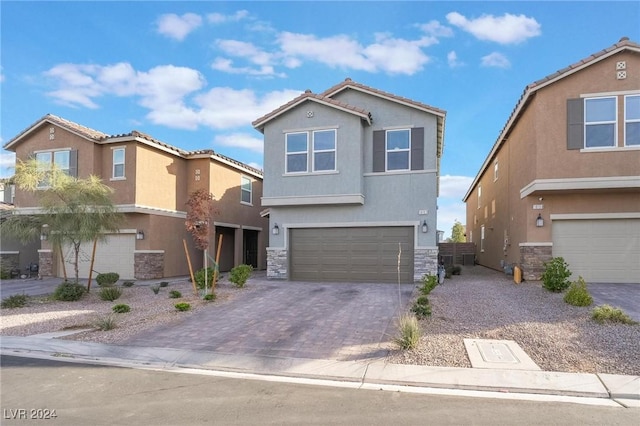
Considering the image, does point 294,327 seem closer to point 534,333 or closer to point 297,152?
point 534,333

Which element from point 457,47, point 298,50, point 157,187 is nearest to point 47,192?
point 157,187

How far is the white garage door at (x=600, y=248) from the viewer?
13391 mm

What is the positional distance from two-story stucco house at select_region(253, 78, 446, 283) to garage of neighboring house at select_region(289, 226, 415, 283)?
38mm

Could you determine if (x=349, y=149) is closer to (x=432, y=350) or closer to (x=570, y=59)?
(x=570, y=59)

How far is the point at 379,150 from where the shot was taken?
611 inches

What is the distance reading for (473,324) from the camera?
8422 mm

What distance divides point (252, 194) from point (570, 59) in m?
17.1

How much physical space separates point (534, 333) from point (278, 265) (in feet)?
33.9

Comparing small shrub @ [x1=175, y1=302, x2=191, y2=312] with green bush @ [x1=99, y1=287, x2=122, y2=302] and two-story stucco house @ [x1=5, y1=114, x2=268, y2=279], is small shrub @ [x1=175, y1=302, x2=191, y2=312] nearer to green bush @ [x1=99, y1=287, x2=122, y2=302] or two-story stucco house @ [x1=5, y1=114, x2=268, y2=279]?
green bush @ [x1=99, y1=287, x2=122, y2=302]

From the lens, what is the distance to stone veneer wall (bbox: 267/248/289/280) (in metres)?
16.0

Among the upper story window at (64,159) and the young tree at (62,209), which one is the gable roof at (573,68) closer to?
the young tree at (62,209)

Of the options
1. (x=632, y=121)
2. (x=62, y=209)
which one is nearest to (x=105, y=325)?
(x=62, y=209)

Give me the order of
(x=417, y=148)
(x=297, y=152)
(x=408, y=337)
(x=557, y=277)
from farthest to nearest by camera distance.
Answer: (x=297, y=152)
(x=417, y=148)
(x=557, y=277)
(x=408, y=337)

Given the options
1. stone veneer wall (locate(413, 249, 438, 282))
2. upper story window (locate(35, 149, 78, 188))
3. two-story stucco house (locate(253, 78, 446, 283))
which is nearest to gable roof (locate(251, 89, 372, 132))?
two-story stucco house (locate(253, 78, 446, 283))
